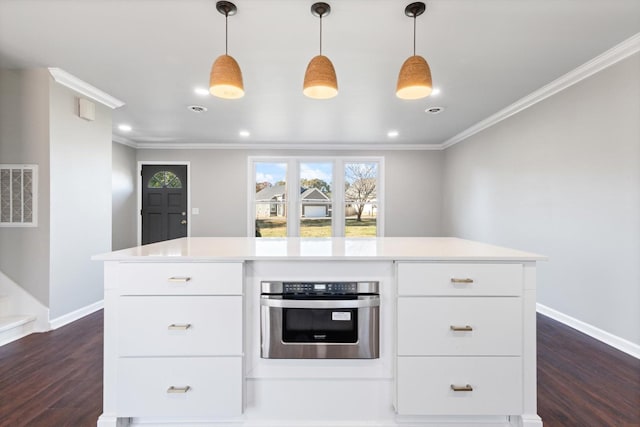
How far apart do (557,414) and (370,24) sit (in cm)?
264

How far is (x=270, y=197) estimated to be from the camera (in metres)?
5.85

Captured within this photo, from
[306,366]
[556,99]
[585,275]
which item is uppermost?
[556,99]

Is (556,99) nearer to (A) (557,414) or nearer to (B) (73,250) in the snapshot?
(A) (557,414)

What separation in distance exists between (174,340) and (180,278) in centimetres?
30

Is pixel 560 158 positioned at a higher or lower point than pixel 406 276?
A: higher

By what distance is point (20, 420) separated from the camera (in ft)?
5.17

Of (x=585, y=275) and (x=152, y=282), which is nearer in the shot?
(x=152, y=282)

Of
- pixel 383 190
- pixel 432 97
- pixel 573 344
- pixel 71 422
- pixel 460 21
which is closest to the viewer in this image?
pixel 71 422

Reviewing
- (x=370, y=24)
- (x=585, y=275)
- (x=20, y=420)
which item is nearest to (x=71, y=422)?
(x=20, y=420)

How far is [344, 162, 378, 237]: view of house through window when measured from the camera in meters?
5.89

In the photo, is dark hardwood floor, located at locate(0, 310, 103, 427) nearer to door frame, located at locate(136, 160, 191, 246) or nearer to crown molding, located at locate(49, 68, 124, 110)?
crown molding, located at locate(49, 68, 124, 110)

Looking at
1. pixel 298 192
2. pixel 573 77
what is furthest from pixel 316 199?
pixel 573 77

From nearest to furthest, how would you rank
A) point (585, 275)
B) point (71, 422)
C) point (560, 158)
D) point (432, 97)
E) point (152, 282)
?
1. point (152, 282)
2. point (71, 422)
3. point (585, 275)
4. point (560, 158)
5. point (432, 97)

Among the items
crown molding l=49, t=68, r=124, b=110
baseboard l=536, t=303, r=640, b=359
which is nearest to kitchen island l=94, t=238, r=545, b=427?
baseboard l=536, t=303, r=640, b=359
